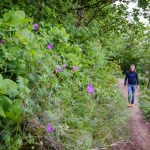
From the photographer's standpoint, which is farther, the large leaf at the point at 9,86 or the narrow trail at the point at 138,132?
the narrow trail at the point at 138,132

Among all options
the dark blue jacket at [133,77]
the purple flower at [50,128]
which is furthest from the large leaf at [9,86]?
the dark blue jacket at [133,77]

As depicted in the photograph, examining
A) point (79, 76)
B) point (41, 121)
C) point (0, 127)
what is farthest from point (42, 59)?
point (79, 76)

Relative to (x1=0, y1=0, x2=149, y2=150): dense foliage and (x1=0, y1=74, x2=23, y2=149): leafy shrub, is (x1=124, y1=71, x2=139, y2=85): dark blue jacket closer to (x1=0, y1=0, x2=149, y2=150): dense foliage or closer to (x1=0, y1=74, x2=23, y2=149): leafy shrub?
(x1=0, y1=0, x2=149, y2=150): dense foliage

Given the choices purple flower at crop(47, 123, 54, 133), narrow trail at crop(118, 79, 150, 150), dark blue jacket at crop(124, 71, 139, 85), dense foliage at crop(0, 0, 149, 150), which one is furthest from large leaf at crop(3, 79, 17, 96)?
dark blue jacket at crop(124, 71, 139, 85)

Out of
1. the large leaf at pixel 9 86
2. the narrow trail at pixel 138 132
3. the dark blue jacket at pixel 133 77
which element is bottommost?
the narrow trail at pixel 138 132

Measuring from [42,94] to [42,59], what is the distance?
1.61 feet

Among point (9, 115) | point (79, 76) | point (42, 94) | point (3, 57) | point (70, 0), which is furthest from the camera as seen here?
point (70, 0)

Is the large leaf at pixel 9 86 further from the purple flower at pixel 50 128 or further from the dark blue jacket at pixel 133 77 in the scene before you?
the dark blue jacket at pixel 133 77

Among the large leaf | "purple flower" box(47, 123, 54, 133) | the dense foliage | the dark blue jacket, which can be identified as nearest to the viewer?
the large leaf

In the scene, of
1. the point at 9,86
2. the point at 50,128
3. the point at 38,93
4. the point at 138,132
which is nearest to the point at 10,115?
the point at 9,86

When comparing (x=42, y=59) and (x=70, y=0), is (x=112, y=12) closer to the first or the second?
(x=70, y=0)

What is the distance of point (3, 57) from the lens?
356 cm

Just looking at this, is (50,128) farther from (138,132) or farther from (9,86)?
(138,132)

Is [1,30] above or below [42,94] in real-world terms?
above
